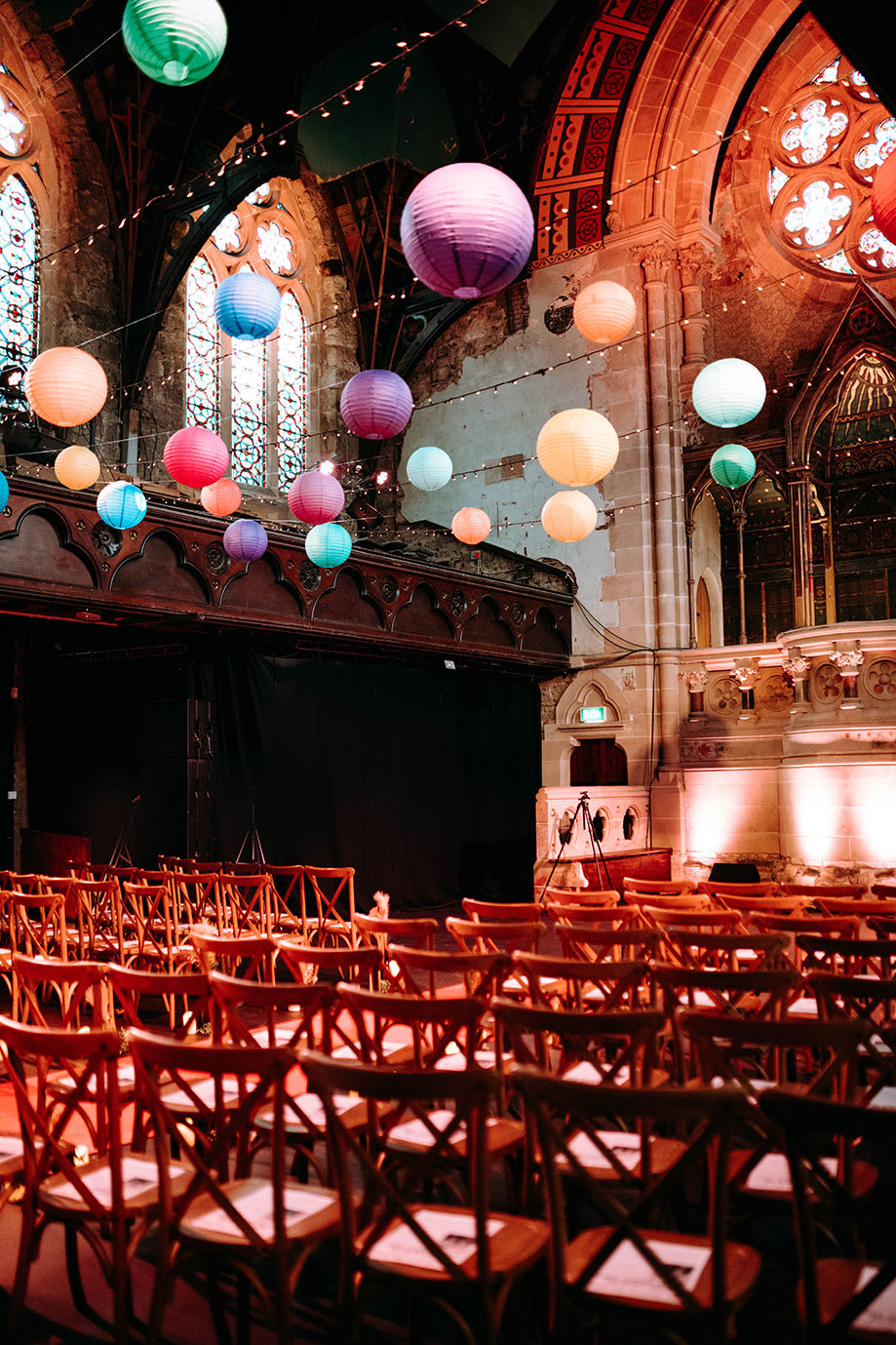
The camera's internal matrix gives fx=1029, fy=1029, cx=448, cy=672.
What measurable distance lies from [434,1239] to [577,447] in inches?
248

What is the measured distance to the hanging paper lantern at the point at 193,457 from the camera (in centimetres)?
783

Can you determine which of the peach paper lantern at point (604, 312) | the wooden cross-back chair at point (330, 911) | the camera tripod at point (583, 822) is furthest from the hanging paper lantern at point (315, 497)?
the camera tripod at point (583, 822)

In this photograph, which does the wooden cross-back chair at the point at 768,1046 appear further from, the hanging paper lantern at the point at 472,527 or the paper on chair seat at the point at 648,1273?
the hanging paper lantern at the point at 472,527

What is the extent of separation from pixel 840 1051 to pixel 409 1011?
1082 millimetres

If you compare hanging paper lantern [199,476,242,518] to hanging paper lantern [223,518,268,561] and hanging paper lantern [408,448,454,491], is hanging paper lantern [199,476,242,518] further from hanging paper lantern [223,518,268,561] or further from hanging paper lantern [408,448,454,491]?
hanging paper lantern [408,448,454,491]

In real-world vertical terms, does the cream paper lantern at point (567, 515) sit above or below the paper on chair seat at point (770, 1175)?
above

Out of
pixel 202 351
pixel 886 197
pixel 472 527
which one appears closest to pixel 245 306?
pixel 886 197

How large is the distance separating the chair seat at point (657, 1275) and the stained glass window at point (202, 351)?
13.6 meters

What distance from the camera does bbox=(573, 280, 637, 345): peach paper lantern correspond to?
27.1ft

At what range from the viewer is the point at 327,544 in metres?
9.25

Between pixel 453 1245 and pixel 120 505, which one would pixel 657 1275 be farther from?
pixel 120 505

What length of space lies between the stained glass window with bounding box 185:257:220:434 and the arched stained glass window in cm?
1

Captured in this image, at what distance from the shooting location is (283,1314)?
2.28 m

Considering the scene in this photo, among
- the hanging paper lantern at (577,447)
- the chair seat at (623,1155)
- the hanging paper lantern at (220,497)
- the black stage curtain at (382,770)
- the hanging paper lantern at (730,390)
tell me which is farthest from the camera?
the black stage curtain at (382,770)
